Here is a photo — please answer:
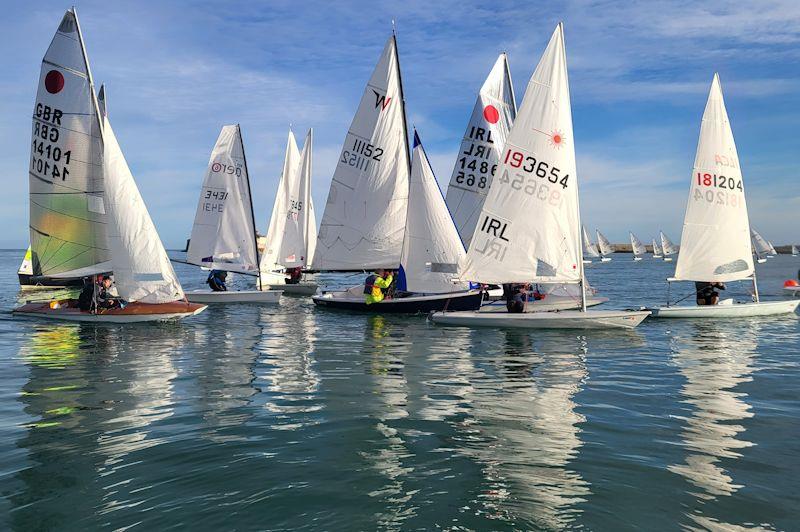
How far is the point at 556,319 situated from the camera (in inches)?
763

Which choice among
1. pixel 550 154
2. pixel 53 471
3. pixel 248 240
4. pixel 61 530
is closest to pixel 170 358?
pixel 53 471

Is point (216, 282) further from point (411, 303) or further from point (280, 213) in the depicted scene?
point (411, 303)

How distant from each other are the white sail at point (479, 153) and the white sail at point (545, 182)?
8771mm

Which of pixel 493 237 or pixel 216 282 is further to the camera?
pixel 216 282

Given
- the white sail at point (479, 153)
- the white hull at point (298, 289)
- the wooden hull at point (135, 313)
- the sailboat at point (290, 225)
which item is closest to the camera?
the wooden hull at point (135, 313)

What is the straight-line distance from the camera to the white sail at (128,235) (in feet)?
65.3

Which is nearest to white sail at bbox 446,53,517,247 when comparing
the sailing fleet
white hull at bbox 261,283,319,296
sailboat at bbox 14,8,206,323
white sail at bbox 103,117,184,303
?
the sailing fleet

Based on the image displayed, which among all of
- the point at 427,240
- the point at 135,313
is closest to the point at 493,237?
the point at 427,240

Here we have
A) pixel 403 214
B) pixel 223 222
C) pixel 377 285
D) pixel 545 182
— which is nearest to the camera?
pixel 545 182

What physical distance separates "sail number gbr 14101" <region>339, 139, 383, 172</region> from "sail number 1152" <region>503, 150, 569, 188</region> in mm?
8988

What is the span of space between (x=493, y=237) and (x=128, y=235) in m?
11.5

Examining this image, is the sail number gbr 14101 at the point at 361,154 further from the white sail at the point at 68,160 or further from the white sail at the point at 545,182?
the white sail at the point at 68,160

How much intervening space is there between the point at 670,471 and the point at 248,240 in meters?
28.1

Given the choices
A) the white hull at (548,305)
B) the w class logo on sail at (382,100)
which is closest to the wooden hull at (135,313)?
the white hull at (548,305)
